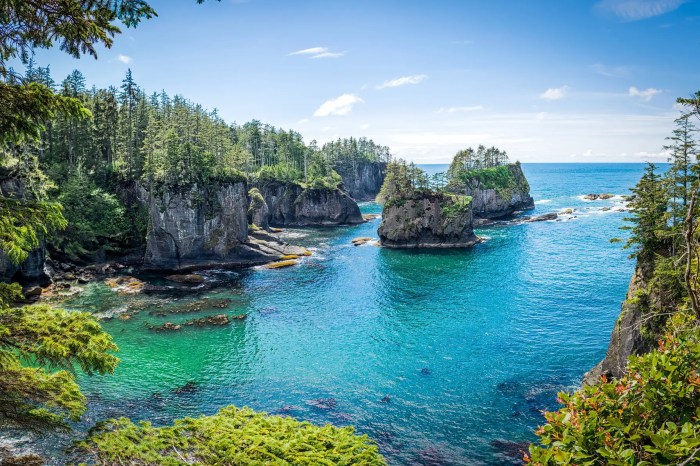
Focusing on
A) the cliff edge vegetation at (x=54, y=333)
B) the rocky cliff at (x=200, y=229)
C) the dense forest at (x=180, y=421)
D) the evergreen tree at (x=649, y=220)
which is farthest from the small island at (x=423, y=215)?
the cliff edge vegetation at (x=54, y=333)

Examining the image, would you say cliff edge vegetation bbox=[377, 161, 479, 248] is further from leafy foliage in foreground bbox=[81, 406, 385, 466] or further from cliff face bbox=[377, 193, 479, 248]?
leafy foliage in foreground bbox=[81, 406, 385, 466]

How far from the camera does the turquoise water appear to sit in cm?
2859

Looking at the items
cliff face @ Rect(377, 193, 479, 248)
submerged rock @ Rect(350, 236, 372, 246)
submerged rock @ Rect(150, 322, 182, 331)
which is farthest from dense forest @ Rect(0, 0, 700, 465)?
submerged rock @ Rect(350, 236, 372, 246)

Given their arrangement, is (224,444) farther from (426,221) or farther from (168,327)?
(426,221)

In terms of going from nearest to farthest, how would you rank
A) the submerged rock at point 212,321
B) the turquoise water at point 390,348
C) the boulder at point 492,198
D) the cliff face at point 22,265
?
the turquoise water at point 390,348
the submerged rock at point 212,321
the cliff face at point 22,265
the boulder at point 492,198

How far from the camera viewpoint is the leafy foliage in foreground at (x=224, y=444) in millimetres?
10109

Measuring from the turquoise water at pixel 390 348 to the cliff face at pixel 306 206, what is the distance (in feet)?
161

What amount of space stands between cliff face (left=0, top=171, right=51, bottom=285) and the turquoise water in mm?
6052

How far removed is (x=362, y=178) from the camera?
17238 centimetres

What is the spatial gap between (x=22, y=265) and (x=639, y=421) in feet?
207

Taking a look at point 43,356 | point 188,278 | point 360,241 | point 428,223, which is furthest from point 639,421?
point 360,241

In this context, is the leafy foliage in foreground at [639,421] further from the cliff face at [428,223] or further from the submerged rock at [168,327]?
the cliff face at [428,223]

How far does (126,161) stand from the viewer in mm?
75125

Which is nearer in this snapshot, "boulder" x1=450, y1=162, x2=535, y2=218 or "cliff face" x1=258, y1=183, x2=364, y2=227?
"cliff face" x1=258, y1=183, x2=364, y2=227
